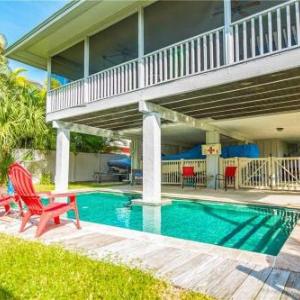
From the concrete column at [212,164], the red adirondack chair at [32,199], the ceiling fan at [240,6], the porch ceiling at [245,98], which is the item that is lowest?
the red adirondack chair at [32,199]

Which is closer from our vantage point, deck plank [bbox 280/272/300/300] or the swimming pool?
deck plank [bbox 280/272/300/300]

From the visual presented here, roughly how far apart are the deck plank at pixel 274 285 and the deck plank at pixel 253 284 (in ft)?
0.12

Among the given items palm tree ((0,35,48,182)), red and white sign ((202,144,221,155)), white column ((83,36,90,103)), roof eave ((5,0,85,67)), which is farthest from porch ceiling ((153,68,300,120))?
palm tree ((0,35,48,182))

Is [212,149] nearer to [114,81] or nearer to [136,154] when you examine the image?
[136,154]

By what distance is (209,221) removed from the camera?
6957 mm

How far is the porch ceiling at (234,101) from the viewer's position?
7163 mm

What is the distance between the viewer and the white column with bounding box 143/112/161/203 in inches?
351

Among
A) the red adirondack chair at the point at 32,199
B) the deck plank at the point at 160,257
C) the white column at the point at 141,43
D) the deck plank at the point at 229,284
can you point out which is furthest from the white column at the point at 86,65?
the deck plank at the point at 229,284

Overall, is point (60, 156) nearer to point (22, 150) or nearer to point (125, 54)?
point (22, 150)

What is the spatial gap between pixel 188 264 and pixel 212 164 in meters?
11.4

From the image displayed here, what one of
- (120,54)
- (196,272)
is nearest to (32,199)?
(196,272)

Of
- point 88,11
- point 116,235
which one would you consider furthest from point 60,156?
point 116,235

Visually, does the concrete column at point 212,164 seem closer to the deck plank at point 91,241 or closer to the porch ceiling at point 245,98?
the porch ceiling at point 245,98

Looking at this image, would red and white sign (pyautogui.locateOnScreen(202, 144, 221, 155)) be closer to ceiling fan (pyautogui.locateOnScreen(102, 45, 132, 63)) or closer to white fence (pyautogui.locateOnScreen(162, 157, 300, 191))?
white fence (pyautogui.locateOnScreen(162, 157, 300, 191))
